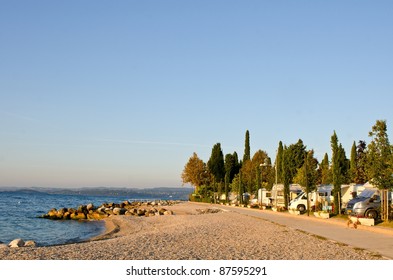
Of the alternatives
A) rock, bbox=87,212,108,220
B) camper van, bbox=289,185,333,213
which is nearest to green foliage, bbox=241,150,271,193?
camper van, bbox=289,185,333,213

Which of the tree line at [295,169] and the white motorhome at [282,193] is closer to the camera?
the tree line at [295,169]

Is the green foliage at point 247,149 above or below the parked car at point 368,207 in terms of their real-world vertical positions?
above

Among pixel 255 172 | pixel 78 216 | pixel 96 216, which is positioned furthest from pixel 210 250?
pixel 255 172

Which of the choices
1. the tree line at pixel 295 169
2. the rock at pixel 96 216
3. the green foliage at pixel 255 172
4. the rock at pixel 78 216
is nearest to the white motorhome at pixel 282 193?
the tree line at pixel 295 169

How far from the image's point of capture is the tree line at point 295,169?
89.2ft

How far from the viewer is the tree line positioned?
27.2 m

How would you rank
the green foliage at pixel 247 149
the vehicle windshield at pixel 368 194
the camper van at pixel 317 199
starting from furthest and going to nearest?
the green foliage at pixel 247 149
the camper van at pixel 317 199
the vehicle windshield at pixel 368 194

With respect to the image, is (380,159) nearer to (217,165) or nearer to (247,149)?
(217,165)

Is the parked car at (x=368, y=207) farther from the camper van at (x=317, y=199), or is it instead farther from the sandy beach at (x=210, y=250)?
the sandy beach at (x=210, y=250)

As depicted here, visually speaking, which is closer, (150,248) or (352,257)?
(352,257)
